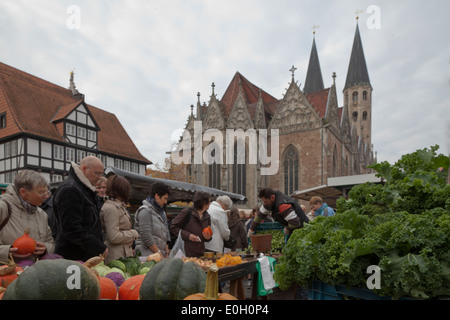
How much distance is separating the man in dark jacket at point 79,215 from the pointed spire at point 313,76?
45.4m

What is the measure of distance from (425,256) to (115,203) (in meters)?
2.71

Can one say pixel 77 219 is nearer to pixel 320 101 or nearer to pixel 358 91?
pixel 320 101

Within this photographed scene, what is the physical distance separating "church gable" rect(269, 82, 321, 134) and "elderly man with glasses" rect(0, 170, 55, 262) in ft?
96.8

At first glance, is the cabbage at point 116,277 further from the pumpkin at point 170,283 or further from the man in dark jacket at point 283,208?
the man in dark jacket at point 283,208

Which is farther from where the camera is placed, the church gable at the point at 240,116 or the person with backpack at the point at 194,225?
the church gable at the point at 240,116

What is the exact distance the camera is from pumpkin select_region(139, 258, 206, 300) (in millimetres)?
1602

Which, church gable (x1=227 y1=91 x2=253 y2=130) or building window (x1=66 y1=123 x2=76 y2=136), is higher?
church gable (x1=227 y1=91 x2=253 y2=130)

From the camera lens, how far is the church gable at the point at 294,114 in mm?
30688

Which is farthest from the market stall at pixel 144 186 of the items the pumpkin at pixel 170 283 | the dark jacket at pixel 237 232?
the pumpkin at pixel 170 283

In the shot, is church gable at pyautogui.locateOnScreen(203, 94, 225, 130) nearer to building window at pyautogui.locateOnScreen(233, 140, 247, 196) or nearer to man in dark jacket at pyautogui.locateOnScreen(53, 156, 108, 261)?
building window at pyautogui.locateOnScreen(233, 140, 247, 196)

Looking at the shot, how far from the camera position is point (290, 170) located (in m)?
31.2

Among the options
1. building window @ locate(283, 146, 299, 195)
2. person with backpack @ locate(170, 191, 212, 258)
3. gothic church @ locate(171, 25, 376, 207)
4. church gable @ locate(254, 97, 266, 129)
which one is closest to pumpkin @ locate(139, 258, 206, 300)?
person with backpack @ locate(170, 191, 212, 258)

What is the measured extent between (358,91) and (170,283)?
200ft
